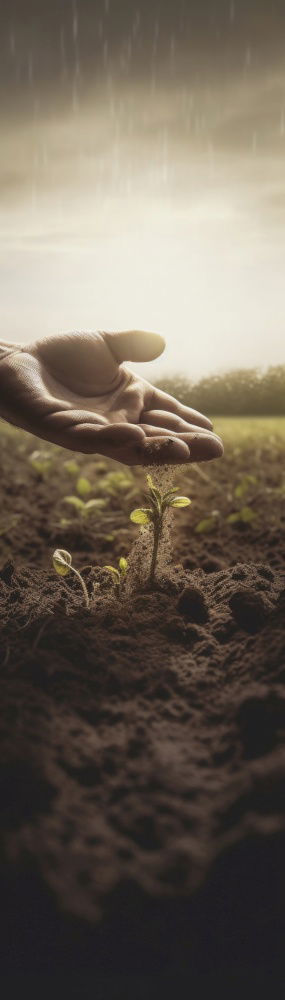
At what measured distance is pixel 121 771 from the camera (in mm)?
1583

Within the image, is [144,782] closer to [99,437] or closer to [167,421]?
[99,437]

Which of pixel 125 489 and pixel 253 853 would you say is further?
pixel 125 489

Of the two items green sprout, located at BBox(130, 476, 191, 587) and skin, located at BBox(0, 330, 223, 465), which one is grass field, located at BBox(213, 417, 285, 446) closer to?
skin, located at BBox(0, 330, 223, 465)

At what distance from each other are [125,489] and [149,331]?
2.37 metres

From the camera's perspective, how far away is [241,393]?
3.57 m

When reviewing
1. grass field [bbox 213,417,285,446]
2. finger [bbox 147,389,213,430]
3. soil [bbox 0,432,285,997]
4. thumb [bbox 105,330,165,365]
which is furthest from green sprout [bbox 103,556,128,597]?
grass field [bbox 213,417,285,446]

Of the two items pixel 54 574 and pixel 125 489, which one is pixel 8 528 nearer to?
pixel 125 489

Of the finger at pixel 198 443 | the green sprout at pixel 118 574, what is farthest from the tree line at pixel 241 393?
the green sprout at pixel 118 574

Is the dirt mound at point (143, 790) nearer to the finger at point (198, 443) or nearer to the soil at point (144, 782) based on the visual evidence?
the soil at point (144, 782)

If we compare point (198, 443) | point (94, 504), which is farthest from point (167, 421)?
point (94, 504)

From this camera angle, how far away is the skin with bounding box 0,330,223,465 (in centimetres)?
213

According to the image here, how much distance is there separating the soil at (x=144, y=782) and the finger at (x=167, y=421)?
1.44 ft

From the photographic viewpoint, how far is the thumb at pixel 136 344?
2580 mm

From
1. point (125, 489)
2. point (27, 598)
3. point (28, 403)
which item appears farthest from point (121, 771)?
point (125, 489)
